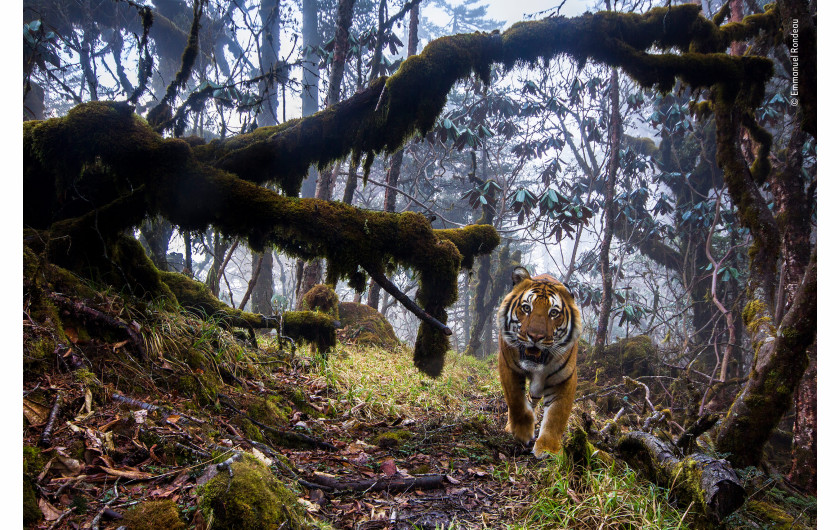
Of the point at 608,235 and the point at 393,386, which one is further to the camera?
the point at 608,235

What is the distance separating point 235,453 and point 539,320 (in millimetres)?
2384

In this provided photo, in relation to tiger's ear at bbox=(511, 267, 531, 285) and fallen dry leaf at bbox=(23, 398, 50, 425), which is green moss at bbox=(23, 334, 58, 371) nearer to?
fallen dry leaf at bbox=(23, 398, 50, 425)

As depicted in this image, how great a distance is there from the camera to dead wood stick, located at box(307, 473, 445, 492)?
2684 millimetres

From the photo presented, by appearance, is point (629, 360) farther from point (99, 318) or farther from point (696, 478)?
point (99, 318)

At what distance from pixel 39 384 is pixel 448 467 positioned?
263cm

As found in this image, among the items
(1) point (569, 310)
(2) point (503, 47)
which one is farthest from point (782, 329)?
(2) point (503, 47)

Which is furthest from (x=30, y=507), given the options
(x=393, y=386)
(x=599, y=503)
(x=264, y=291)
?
(x=264, y=291)

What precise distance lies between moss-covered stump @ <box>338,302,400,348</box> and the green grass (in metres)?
6.53

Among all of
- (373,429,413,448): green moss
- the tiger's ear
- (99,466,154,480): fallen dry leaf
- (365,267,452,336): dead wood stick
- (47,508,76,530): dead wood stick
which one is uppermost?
the tiger's ear

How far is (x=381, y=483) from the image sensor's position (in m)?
2.76

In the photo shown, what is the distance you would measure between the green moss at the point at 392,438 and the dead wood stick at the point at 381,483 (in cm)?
86

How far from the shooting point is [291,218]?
3896 millimetres

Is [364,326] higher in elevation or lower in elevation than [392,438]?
higher

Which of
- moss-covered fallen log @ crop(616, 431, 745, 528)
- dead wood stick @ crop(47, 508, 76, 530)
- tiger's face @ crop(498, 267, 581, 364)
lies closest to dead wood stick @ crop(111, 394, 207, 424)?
dead wood stick @ crop(47, 508, 76, 530)
